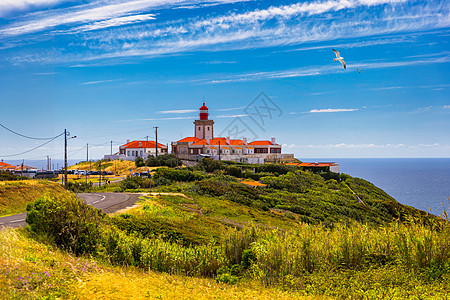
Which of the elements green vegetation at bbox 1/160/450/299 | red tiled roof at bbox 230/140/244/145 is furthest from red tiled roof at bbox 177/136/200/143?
green vegetation at bbox 1/160/450/299

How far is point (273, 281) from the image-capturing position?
11.0 meters

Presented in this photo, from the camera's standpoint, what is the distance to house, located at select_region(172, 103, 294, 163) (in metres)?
83.1

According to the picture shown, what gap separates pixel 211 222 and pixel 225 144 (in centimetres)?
6760

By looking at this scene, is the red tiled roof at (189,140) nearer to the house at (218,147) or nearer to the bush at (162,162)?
the house at (218,147)

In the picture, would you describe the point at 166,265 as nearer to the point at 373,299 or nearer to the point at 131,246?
the point at 131,246

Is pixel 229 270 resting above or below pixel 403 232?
below

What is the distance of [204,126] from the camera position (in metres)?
90.9

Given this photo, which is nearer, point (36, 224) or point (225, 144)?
point (36, 224)

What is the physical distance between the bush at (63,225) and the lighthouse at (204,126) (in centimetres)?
7770

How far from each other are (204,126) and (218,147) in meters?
9.41

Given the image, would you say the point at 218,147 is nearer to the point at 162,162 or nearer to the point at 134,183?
the point at 162,162

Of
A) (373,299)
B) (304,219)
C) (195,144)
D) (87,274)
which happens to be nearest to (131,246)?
(87,274)

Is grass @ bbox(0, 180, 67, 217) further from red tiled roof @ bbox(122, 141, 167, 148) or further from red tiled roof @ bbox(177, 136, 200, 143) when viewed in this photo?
red tiled roof @ bbox(122, 141, 167, 148)

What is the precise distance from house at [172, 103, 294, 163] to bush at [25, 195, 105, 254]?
2476 inches
